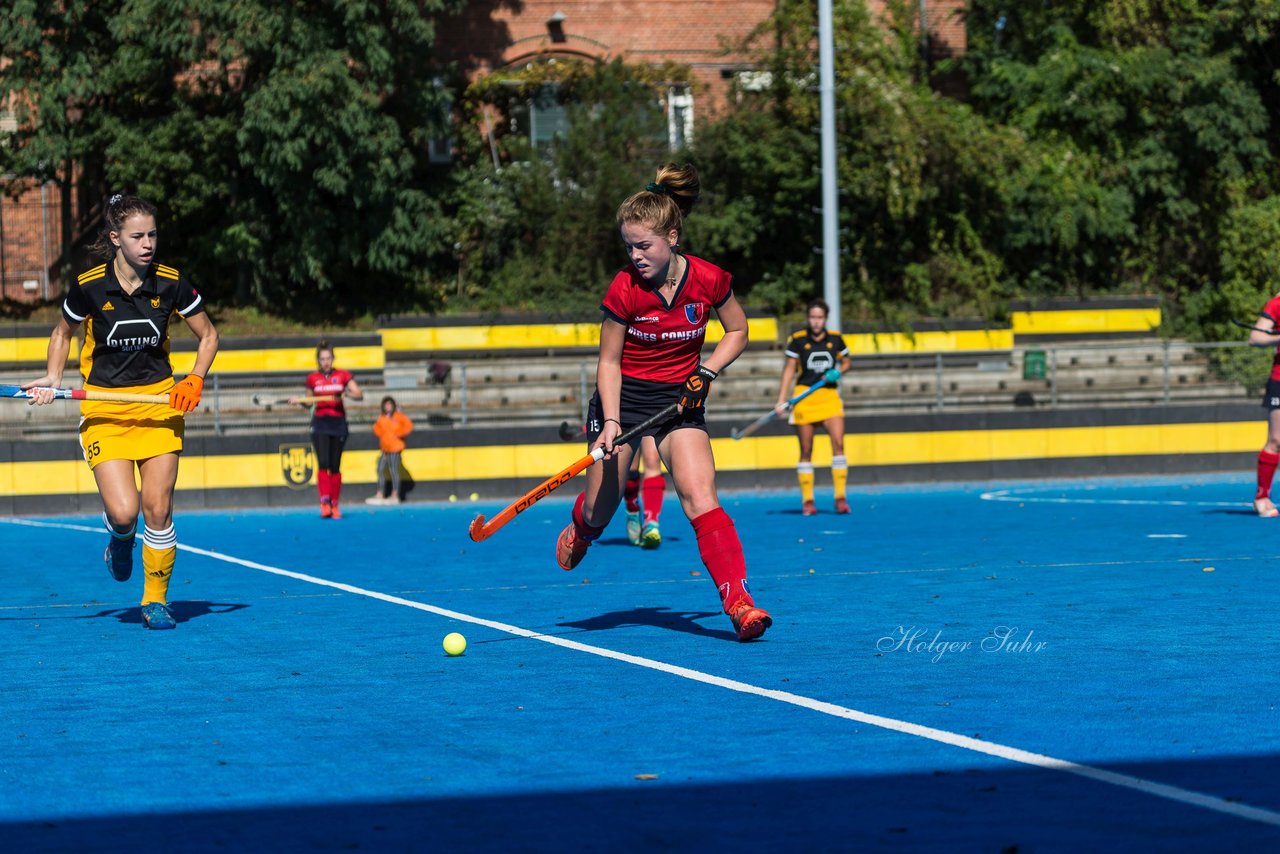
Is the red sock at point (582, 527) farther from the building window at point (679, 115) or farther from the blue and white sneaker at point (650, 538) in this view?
the building window at point (679, 115)

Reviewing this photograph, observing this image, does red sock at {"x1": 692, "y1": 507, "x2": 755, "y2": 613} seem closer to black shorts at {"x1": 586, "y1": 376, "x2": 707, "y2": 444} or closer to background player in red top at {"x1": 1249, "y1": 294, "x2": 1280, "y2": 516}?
black shorts at {"x1": 586, "y1": 376, "x2": 707, "y2": 444}

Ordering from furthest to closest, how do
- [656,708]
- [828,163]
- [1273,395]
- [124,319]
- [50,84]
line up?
[50,84] → [828,163] → [1273,395] → [124,319] → [656,708]

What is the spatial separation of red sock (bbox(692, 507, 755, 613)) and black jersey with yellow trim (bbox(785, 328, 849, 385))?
9387mm

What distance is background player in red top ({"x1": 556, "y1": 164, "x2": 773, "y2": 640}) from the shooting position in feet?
25.7

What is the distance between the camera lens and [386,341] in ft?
100

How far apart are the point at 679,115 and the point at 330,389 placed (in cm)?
1747

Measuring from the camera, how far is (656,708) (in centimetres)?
623

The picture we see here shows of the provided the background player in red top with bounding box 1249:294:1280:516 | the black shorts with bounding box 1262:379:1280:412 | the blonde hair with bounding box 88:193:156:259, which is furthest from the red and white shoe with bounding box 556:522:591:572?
the black shorts with bounding box 1262:379:1280:412

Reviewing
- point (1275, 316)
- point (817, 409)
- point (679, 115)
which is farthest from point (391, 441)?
point (679, 115)

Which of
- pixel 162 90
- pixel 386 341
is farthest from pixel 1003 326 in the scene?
pixel 162 90

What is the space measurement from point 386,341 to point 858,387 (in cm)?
920

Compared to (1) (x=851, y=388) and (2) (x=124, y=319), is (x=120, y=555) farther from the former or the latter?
(1) (x=851, y=388)

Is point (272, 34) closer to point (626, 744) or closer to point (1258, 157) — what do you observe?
point (1258, 157)

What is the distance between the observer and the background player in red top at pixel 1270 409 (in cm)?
1455
